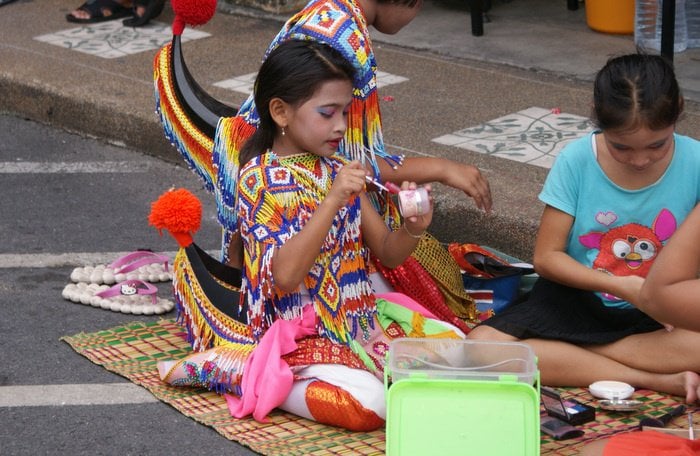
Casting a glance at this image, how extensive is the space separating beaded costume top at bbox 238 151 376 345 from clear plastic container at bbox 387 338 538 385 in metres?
0.43

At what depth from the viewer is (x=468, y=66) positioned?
20.8ft

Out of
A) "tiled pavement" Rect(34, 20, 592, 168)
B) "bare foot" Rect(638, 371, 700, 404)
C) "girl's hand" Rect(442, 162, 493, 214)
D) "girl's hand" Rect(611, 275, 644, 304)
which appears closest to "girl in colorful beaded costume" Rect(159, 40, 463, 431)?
"girl's hand" Rect(442, 162, 493, 214)

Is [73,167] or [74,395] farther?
[73,167]

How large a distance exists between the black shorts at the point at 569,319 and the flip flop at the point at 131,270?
129cm

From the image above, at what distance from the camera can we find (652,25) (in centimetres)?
629

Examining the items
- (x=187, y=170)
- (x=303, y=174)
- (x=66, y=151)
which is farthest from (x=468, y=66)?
(x=303, y=174)

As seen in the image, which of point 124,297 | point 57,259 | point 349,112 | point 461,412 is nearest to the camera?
point 461,412

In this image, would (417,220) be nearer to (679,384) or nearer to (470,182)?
(470,182)

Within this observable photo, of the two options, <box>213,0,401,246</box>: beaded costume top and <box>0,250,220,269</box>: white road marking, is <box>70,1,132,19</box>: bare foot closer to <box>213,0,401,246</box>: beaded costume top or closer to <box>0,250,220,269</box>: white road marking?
<box>0,250,220,269</box>: white road marking

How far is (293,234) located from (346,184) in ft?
0.88

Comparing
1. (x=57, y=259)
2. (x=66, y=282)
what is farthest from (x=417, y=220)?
(x=57, y=259)

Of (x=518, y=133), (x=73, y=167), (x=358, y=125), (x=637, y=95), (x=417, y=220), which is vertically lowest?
(x=73, y=167)

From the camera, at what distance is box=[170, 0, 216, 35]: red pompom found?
14.0 ft

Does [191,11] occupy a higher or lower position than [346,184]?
higher
